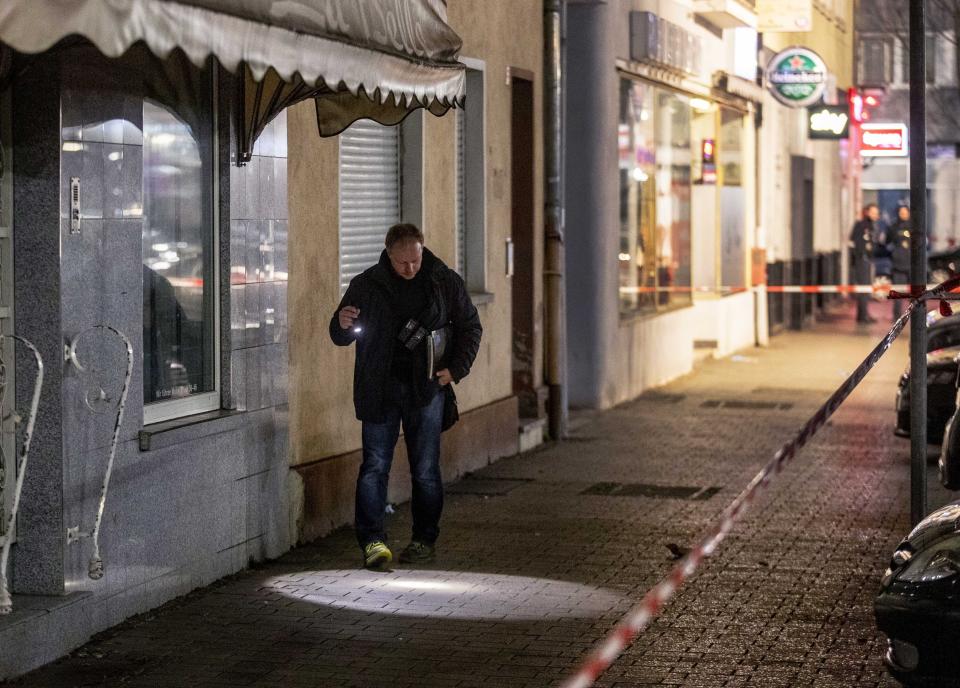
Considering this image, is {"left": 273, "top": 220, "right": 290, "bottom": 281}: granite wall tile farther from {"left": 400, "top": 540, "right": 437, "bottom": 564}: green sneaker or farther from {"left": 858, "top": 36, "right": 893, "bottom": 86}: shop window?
{"left": 858, "top": 36, "right": 893, "bottom": 86}: shop window

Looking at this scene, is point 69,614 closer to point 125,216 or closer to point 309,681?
point 309,681

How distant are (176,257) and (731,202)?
16.7 meters

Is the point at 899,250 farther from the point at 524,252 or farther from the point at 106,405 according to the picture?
the point at 106,405

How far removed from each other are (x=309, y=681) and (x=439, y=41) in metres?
3.35

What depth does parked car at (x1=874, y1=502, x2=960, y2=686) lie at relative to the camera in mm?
5773

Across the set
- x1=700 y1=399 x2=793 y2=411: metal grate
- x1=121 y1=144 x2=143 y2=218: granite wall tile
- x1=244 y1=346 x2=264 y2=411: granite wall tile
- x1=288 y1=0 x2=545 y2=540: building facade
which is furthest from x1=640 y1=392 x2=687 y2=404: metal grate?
x1=121 y1=144 x2=143 y2=218: granite wall tile

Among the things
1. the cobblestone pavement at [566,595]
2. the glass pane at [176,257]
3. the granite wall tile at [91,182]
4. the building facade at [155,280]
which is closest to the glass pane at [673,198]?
the cobblestone pavement at [566,595]

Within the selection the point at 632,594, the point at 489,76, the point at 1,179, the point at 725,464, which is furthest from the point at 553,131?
the point at 1,179

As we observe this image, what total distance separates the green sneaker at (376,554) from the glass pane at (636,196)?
8.96 metres

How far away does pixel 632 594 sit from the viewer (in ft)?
28.1

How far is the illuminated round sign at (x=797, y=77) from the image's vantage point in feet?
78.4

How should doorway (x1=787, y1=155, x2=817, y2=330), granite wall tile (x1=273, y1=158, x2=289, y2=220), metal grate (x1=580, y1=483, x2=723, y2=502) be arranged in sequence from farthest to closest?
1. doorway (x1=787, y1=155, x2=817, y2=330)
2. metal grate (x1=580, y1=483, x2=723, y2=502)
3. granite wall tile (x1=273, y1=158, x2=289, y2=220)

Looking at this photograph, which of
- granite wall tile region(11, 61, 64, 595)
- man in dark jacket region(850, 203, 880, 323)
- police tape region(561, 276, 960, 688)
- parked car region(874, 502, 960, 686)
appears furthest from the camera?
man in dark jacket region(850, 203, 880, 323)

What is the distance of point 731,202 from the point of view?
80.6ft
